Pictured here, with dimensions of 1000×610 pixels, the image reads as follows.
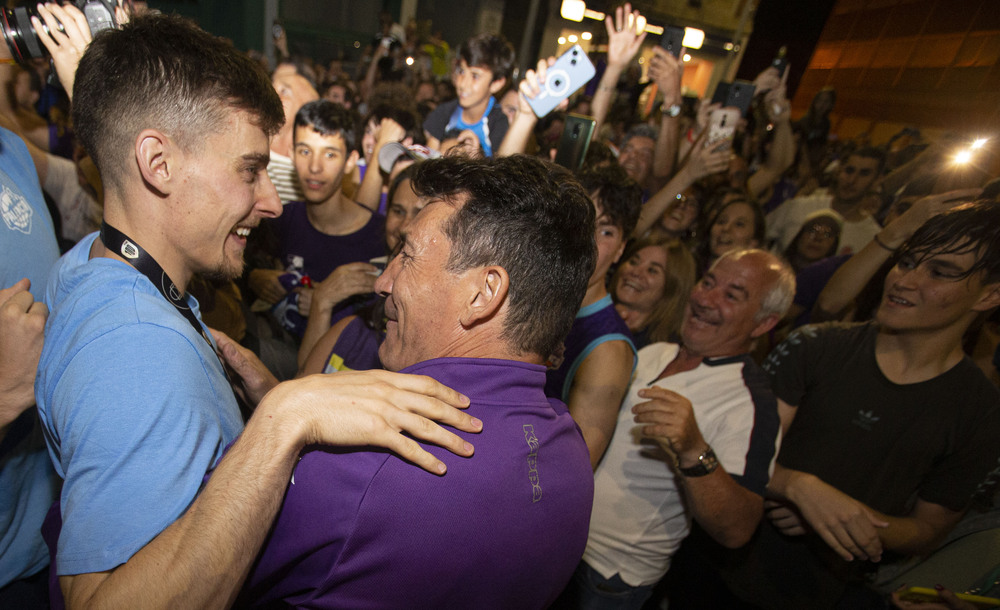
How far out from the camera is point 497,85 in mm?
4137

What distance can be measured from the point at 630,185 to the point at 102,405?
82.6 inches

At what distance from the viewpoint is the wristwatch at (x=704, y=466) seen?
5.40 feet

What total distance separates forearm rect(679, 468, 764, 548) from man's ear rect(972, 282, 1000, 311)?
3.87 ft

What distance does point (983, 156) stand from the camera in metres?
1.85

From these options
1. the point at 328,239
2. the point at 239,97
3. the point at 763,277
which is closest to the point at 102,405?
the point at 239,97

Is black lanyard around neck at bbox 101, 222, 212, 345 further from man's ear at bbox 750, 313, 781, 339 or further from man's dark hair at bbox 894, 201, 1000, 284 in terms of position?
man's dark hair at bbox 894, 201, 1000, 284

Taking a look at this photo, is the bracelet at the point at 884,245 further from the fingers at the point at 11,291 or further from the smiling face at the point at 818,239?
the fingers at the point at 11,291

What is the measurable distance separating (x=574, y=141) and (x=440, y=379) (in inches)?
59.8

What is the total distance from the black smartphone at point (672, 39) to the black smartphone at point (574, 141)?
1.78m

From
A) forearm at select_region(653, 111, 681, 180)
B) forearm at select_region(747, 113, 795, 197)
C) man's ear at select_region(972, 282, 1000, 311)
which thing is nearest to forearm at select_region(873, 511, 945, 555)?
man's ear at select_region(972, 282, 1000, 311)

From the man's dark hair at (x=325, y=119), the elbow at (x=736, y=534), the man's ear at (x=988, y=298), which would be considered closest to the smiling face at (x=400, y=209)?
the man's dark hair at (x=325, y=119)

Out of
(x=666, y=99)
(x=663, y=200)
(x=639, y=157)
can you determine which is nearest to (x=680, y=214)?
(x=663, y=200)

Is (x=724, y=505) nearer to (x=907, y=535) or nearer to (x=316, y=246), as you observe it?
(x=907, y=535)

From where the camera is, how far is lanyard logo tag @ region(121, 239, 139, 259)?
1.14 m
